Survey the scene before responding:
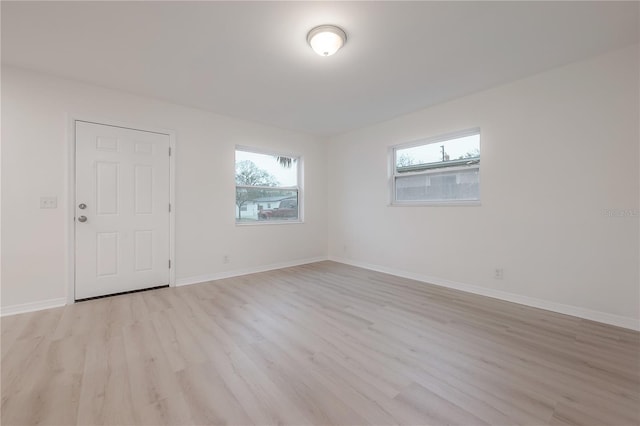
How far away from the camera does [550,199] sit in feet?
9.16

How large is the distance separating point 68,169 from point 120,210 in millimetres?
647

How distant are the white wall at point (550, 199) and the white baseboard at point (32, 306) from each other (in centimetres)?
436

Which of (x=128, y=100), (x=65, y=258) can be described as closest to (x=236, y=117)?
(x=128, y=100)

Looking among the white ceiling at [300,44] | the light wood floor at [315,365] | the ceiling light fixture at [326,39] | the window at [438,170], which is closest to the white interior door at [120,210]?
the light wood floor at [315,365]

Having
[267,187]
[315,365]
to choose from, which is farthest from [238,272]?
[315,365]

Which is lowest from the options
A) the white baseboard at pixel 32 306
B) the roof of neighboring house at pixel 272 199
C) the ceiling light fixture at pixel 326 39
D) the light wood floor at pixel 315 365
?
the light wood floor at pixel 315 365

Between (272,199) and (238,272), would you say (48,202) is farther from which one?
(272,199)

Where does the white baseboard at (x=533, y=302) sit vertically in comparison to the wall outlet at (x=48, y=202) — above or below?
below

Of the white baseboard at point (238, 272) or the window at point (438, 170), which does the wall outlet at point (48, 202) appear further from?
the window at point (438, 170)

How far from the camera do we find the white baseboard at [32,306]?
2.66 metres

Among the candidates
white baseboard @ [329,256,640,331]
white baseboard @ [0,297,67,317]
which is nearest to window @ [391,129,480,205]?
white baseboard @ [329,256,640,331]

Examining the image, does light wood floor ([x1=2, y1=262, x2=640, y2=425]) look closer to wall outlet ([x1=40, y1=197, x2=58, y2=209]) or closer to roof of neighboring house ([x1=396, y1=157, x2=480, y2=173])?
wall outlet ([x1=40, y1=197, x2=58, y2=209])

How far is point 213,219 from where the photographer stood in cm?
403

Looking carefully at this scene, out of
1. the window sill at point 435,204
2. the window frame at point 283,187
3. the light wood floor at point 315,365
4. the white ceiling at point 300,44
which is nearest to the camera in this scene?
the light wood floor at point 315,365
